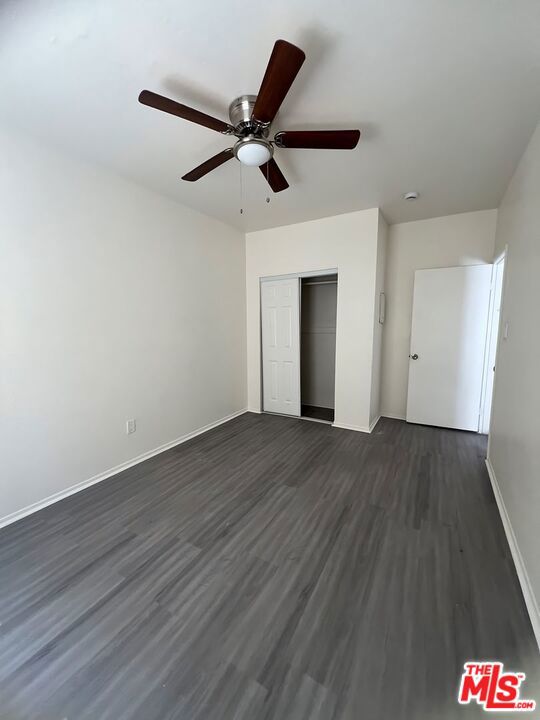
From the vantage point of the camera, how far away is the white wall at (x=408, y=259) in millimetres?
3418

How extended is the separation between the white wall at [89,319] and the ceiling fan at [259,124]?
3.59 ft

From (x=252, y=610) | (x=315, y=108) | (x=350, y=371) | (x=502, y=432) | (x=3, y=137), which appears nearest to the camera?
(x=252, y=610)

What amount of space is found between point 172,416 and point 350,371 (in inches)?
86.3

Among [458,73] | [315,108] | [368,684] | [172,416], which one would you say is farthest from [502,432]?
[172,416]

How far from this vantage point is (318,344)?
15.6ft

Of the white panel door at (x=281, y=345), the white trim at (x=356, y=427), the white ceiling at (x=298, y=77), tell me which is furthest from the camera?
the white panel door at (x=281, y=345)

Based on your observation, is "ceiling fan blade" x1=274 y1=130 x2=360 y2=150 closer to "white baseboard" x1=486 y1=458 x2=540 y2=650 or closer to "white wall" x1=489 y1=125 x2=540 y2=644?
"white wall" x1=489 y1=125 x2=540 y2=644

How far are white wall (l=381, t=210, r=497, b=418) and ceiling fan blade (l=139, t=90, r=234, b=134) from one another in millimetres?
→ 2987

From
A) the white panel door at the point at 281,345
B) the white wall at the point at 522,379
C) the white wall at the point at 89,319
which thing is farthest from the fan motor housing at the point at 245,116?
the white panel door at the point at 281,345

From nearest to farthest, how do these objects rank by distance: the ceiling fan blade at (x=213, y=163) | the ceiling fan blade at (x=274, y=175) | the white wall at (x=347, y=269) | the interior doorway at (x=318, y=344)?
the ceiling fan blade at (x=213, y=163) < the ceiling fan blade at (x=274, y=175) < the white wall at (x=347, y=269) < the interior doorway at (x=318, y=344)

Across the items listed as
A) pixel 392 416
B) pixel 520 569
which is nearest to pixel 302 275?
pixel 392 416

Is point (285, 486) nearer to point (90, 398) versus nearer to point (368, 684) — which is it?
point (368, 684)

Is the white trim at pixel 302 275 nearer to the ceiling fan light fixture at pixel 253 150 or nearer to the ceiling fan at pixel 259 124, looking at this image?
the ceiling fan at pixel 259 124

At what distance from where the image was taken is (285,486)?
2447 mm
